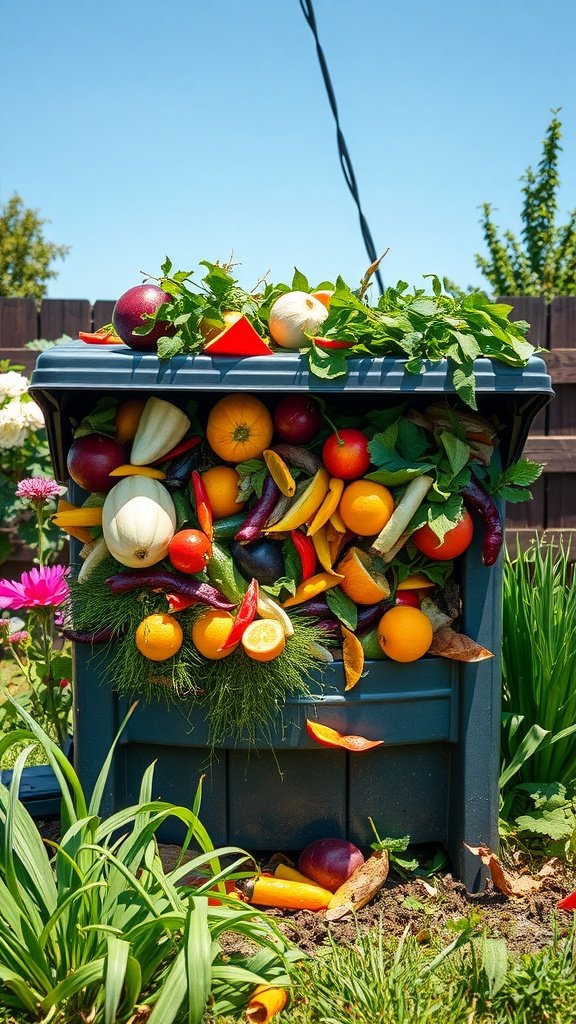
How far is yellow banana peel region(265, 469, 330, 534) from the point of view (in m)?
2.10

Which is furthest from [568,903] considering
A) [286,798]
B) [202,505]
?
[202,505]

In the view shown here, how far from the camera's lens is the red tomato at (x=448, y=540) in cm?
212

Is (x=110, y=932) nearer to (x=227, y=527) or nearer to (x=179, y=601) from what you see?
(x=179, y=601)

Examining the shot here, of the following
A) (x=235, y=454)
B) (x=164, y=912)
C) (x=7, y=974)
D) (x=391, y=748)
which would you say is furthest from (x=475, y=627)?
(x=7, y=974)

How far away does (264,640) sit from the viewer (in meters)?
2.02

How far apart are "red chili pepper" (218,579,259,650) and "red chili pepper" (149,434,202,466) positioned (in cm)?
37

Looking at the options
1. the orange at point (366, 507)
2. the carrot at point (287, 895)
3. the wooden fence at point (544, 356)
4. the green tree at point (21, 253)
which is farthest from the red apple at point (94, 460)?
the green tree at point (21, 253)

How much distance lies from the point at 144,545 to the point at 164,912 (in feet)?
2.56

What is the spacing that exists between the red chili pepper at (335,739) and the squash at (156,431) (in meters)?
0.76

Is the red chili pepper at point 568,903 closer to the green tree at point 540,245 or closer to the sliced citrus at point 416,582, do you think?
the sliced citrus at point 416,582

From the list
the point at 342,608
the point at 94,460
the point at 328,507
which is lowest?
the point at 342,608

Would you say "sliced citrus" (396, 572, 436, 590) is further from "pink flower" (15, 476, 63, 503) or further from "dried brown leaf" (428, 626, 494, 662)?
"pink flower" (15, 476, 63, 503)

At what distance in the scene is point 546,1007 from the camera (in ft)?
5.57

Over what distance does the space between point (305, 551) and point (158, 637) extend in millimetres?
411
